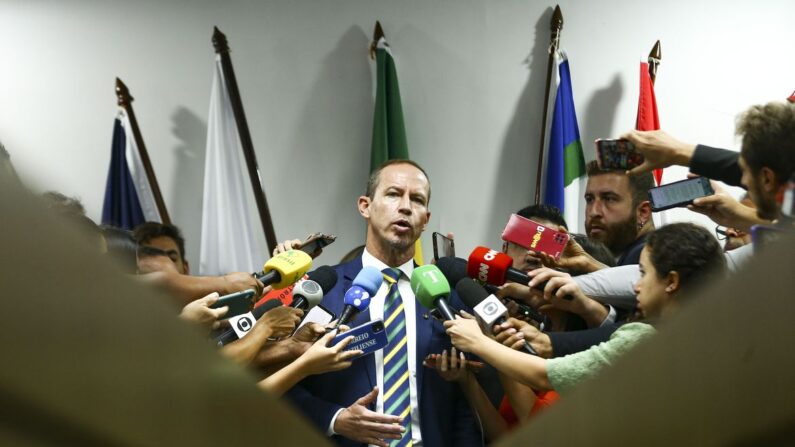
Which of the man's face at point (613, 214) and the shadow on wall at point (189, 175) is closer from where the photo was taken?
the man's face at point (613, 214)

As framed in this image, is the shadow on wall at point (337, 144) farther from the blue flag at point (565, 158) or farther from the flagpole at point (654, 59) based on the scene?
the flagpole at point (654, 59)

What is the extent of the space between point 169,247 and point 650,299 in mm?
1670

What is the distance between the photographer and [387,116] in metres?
3.42

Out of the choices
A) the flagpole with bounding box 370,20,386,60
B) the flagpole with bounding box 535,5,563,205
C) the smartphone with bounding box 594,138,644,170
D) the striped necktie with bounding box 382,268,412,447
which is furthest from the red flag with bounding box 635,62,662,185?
the striped necktie with bounding box 382,268,412,447

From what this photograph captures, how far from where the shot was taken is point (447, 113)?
11.6 ft

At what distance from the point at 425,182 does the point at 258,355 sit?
0.73 metres

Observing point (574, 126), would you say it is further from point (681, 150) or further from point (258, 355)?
point (258, 355)

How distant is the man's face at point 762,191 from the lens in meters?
0.73

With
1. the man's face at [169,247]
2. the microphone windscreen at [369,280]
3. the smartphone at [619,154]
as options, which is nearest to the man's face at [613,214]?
the smartphone at [619,154]

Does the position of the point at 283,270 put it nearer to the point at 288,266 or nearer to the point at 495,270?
the point at 288,266

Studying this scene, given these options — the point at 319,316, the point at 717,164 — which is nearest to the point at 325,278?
the point at 319,316

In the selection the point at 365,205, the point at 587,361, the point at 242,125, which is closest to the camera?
the point at 587,361

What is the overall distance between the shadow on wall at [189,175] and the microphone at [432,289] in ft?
7.15

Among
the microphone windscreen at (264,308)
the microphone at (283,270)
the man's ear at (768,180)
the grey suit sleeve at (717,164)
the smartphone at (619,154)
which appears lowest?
the microphone windscreen at (264,308)
